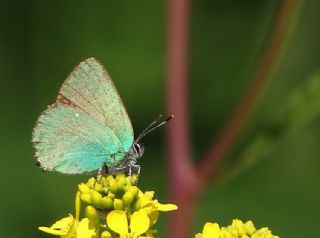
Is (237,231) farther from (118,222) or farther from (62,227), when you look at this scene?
(62,227)

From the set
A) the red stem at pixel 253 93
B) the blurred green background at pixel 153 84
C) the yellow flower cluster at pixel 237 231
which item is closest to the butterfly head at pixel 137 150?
the yellow flower cluster at pixel 237 231

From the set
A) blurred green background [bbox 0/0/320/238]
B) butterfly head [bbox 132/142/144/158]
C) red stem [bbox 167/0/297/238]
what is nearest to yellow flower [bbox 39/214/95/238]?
butterfly head [bbox 132/142/144/158]

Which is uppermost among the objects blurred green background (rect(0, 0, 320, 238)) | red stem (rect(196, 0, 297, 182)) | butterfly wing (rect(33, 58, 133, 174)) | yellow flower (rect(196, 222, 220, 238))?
blurred green background (rect(0, 0, 320, 238))

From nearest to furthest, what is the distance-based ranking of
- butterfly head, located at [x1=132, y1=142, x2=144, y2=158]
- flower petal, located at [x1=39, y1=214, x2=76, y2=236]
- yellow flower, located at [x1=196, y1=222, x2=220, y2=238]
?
yellow flower, located at [x1=196, y1=222, x2=220, y2=238]
flower petal, located at [x1=39, y1=214, x2=76, y2=236]
butterfly head, located at [x1=132, y1=142, x2=144, y2=158]

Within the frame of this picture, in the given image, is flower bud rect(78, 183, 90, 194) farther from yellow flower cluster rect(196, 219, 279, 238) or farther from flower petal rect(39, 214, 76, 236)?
yellow flower cluster rect(196, 219, 279, 238)

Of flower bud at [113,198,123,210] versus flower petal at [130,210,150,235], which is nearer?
flower petal at [130,210,150,235]
